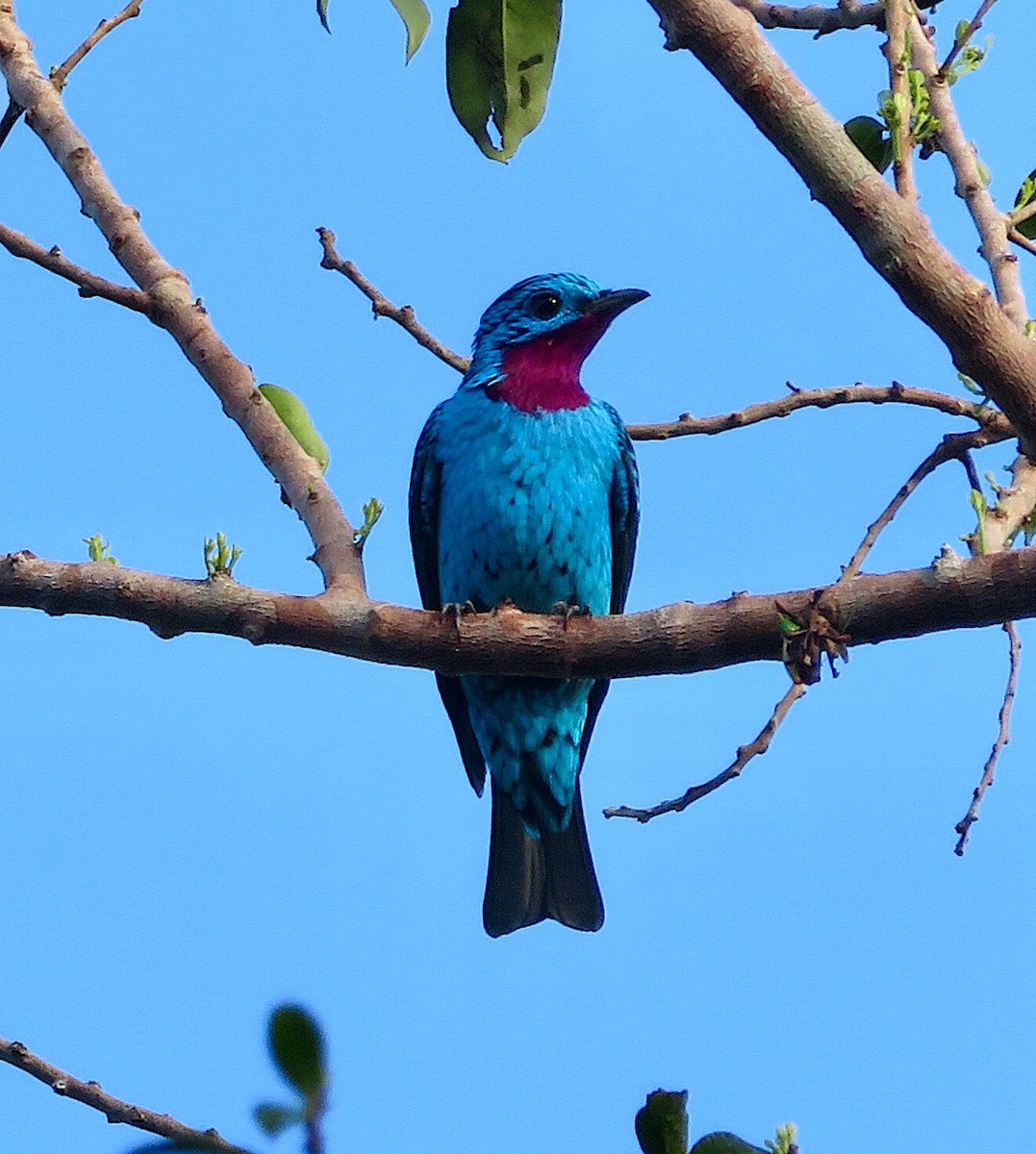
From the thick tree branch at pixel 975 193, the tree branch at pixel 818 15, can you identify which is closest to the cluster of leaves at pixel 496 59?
the tree branch at pixel 818 15

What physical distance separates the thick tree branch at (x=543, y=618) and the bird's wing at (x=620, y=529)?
240cm

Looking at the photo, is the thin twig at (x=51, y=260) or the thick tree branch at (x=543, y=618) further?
the thin twig at (x=51, y=260)

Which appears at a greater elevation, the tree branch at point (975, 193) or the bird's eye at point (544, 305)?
the bird's eye at point (544, 305)

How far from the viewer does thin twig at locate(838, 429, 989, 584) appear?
3453mm

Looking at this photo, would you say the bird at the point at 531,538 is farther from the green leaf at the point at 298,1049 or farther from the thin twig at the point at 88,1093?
the green leaf at the point at 298,1049

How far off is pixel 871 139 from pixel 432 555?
8.61ft

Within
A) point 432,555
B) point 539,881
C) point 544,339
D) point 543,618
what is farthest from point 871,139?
point 539,881

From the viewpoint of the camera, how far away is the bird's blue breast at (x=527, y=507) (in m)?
5.93

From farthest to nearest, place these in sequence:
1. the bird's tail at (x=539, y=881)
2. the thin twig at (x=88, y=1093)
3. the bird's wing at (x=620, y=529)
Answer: the bird's wing at (x=620, y=529)
the bird's tail at (x=539, y=881)
the thin twig at (x=88, y=1093)

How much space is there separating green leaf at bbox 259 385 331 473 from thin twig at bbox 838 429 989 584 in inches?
65.7

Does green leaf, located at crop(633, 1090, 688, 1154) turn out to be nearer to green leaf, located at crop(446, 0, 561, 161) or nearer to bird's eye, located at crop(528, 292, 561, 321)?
green leaf, located at crop(446, 0, 561, 161)

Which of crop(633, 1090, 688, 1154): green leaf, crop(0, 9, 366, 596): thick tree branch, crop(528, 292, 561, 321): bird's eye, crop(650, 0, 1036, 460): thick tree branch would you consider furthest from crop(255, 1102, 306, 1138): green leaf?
crop(528, 292, 561, 321): bird's eye

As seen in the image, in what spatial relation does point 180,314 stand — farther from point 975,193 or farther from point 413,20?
point 975,193

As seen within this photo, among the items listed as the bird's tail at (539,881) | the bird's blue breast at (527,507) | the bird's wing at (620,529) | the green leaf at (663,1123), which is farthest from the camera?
the bird's wing at (620,529)
